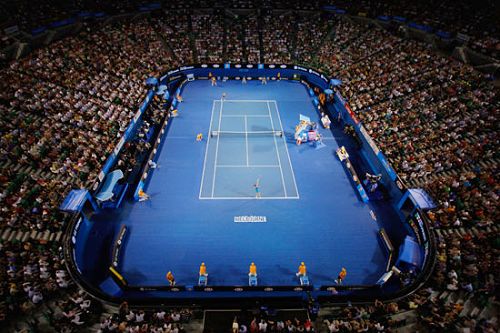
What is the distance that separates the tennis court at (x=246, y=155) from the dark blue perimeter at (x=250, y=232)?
2.49ft

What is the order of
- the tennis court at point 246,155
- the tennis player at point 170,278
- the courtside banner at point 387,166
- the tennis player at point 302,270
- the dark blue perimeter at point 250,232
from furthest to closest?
the tennis court at point 246,155 → the courtside banner at point 387,166 → the dark blue perimeter at point 250,232 → the tennis player at point 302,270 → the tennis player at point 170,278

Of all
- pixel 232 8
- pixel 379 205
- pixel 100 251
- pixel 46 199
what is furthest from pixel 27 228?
pixel 232 8

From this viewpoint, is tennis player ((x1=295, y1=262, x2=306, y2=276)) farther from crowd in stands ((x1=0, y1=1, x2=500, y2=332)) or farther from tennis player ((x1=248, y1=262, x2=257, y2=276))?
crowd in stands ((x1=0, y1=1, x2=500, y2=332))

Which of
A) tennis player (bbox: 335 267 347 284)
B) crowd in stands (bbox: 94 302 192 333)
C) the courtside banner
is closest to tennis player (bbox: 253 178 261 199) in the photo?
tennis player (bbox: 335 267 347 284)

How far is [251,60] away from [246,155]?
19.1m

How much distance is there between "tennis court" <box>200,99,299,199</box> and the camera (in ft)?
68.2

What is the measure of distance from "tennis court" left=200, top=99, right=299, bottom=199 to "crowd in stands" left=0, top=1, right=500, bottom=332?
5784 millimetres

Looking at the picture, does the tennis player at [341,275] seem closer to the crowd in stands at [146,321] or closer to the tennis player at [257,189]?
the tennis player at [257,189]

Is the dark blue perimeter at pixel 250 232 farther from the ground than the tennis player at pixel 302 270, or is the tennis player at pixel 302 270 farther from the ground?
the dark blue perimeter at pixel 250 232

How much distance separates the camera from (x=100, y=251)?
16.6 m

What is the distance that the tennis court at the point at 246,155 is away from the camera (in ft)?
68.2

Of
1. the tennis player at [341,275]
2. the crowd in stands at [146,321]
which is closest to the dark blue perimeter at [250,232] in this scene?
the tennis player at [341,275]

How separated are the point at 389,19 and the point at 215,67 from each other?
77.0 feet

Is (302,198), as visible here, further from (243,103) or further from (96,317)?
(243,103)
